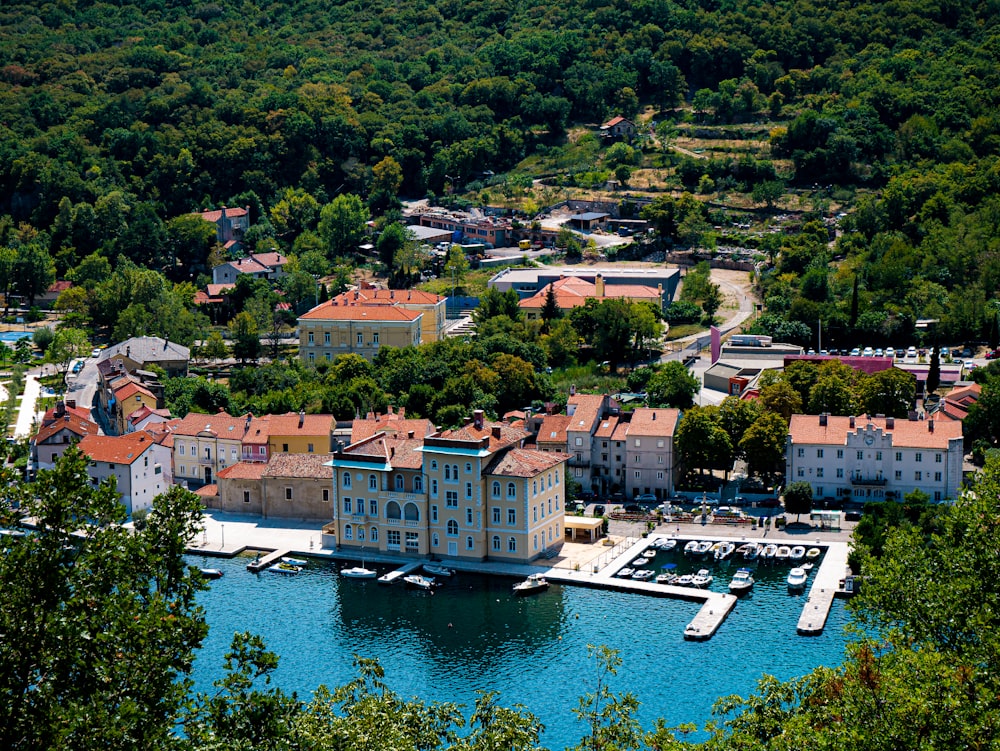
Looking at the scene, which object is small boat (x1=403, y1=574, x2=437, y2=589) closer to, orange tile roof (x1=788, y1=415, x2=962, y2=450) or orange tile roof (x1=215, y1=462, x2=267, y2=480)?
orange tile roof (x1=215, y1=462, x2=267, y2=480)

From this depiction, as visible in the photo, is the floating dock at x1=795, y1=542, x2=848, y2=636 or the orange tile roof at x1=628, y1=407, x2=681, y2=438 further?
the orange tile roof at x1=628, y1=407, x2=681, y2=438

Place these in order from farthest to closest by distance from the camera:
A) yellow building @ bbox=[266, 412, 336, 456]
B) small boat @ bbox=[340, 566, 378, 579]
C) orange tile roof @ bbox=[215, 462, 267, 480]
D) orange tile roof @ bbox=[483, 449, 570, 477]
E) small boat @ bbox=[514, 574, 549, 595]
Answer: yellow building @ bbox=[266, 412, 336, 456]
orange tile roof @ bbox=[215, 462, 267, 480]
orange tile roof @ bbox=[483, 449, 570, 477]
small boat @ bbox=[340, 566, 378, 579]
small boat @ bbox=[514, 574, 549, 595]

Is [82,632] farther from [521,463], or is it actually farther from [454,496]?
[521,463]

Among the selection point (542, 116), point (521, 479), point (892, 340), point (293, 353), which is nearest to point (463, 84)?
point (542, 116)

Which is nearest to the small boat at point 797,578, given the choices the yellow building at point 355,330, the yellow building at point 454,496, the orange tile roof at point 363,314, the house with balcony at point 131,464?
the yellow building at point 454,496

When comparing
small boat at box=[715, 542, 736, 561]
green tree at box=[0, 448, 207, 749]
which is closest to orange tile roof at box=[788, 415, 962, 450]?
small boat at box=[715, 542, 736, 561]

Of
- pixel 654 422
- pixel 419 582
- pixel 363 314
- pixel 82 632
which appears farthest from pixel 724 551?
pixel 82 632

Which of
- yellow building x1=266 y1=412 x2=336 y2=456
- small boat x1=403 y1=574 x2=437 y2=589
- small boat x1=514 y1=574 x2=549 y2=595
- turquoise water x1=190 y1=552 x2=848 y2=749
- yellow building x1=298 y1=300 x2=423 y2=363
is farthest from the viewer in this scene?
yellow building x1=298 y1=300 x2=423 y2=363
